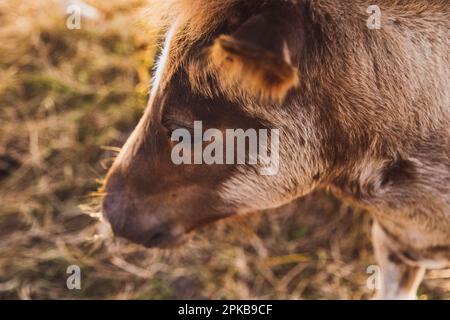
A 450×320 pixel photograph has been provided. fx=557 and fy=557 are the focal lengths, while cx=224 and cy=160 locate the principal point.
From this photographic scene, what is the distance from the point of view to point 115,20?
3.77m

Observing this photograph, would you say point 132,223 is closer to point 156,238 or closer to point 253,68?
point 156,238

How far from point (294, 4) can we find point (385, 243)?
1215mm

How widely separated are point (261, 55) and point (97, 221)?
2013 mm

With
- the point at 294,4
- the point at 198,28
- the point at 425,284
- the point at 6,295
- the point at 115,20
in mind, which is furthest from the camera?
the point at 115,20

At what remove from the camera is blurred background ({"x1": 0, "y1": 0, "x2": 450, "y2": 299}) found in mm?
2959

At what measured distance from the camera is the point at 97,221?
Result: 10.3 ft

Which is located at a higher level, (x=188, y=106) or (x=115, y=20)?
(x=115, y=20)

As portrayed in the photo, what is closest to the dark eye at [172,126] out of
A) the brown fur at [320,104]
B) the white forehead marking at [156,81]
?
the brown fur at [320,104]

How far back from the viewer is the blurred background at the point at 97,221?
9.71ft

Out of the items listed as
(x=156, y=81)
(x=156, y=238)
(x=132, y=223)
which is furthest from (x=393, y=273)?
(x=156, y=81)

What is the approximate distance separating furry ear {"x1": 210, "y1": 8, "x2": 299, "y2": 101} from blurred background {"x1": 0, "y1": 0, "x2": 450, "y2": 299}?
4.12ft

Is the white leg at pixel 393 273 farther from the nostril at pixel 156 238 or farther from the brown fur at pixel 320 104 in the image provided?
the nostril at pixel 156 238
